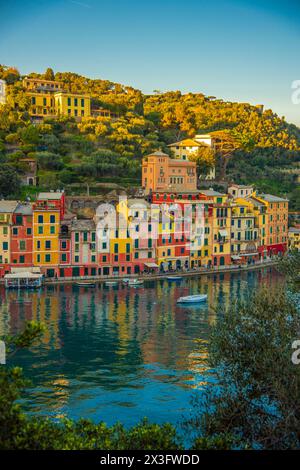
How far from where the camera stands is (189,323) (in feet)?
91.8

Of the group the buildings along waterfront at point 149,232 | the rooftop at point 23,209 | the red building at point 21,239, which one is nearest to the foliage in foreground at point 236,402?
the buildings along waterfront at point 149,232

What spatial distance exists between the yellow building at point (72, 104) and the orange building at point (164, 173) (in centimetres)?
1367

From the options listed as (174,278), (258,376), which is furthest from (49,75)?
(258,376)

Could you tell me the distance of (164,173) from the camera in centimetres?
5038

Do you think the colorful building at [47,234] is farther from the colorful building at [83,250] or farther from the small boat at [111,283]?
the small boat at [111,283]

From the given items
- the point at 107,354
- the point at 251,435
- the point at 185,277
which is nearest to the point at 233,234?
the point at 185,277

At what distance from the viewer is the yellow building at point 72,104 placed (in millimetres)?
62375

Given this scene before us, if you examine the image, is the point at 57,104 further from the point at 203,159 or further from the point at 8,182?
the point at 8,182

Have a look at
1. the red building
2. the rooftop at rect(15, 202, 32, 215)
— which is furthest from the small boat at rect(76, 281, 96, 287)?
the rooftop at rect(15, 202, 32, 215)

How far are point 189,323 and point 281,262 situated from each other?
482 inches

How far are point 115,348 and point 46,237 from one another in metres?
15.2
